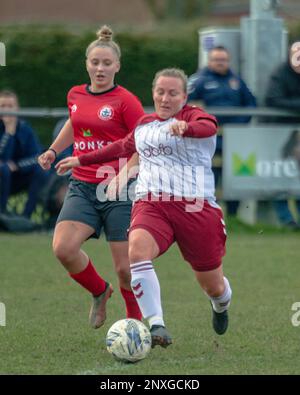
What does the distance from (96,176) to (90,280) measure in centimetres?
71

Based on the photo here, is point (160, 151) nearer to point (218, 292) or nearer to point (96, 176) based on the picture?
point (96, 176)

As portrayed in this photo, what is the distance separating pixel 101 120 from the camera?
25.8ft

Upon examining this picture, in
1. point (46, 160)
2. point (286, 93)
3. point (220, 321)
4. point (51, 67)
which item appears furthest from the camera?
point (51, 67)

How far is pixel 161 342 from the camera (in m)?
6.78

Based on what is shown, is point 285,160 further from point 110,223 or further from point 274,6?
point 110,223

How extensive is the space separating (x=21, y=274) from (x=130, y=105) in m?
3.27

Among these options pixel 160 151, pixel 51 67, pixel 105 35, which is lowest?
pixel 51 67

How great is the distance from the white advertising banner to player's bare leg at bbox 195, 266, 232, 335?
5899 mm

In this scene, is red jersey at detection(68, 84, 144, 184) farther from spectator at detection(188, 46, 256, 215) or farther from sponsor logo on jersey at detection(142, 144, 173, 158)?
spectator at detection(188, 46, 256, 215)

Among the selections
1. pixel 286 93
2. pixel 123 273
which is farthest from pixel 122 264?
pixel 286 93

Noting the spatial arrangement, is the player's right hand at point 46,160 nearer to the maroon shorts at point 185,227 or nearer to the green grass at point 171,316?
the maroon shorts at point 185,227

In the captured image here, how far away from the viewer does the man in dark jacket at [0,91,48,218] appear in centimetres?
1322

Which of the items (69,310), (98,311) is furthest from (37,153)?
(98,311)
